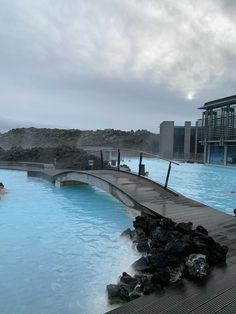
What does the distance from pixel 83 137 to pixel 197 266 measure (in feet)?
241

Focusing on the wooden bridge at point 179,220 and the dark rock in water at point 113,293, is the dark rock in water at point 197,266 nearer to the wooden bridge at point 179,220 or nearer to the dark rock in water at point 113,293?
the wooden bridge at point 179,220

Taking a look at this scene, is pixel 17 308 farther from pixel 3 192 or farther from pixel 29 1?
pixel 29 1

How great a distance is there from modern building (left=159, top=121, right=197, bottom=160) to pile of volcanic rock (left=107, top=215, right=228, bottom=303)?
43.7 meters

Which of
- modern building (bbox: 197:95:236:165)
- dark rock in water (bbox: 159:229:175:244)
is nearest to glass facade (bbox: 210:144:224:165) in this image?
modern building (bbox: 197:95:236:165)

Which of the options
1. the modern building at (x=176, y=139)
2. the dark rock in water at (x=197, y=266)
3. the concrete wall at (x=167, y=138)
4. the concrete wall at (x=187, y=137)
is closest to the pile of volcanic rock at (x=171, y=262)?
the dark rock in water at (x=197, y=266)

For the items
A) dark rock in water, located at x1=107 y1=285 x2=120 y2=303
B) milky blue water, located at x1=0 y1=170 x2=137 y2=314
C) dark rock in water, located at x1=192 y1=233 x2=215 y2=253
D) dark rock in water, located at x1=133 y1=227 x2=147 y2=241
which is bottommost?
milky blue water, located at x1=0 y1=170 x2=137 y2=314

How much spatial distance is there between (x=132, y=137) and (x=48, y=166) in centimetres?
5748

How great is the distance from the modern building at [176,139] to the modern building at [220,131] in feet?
28.1

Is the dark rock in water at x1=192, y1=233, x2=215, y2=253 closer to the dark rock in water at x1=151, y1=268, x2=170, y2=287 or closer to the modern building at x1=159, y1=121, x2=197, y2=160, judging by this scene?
the dark rock in water at x1=151, y1=268, x2=170, y2=287

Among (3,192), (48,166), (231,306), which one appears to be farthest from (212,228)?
(48,166)

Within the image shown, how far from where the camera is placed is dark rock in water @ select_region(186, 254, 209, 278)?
12.0ft

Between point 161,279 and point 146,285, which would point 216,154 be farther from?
point 146,285

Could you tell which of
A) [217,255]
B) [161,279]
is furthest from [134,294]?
[217,255]

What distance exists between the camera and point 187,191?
591 inches
